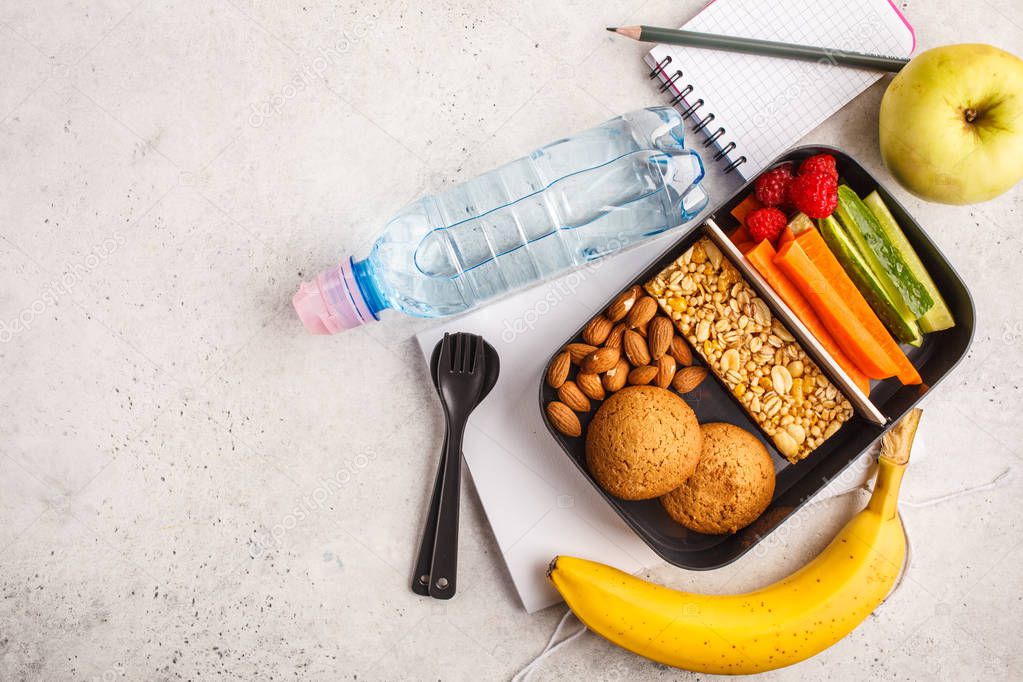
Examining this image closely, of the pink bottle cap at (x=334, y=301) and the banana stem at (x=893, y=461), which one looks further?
the banana stem at (x=893, y=461)

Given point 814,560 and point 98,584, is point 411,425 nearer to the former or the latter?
point 98,584

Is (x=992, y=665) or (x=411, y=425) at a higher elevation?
(x=411, y=425)

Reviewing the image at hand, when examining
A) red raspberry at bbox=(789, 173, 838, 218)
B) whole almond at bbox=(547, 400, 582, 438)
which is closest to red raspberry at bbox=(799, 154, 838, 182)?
red raspberry at bbox=(789, 173, 838, 218)

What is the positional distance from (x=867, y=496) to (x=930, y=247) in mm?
477

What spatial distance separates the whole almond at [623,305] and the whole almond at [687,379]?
0.14 metres

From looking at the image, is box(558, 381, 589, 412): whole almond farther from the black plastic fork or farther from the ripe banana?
the ripe banana

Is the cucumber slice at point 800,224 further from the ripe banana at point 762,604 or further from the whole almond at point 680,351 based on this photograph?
Answer: the ripe banana at point 762,604

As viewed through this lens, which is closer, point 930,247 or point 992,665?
point 930,247

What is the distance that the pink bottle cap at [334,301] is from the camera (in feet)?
3.60

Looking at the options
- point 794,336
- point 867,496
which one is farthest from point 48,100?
point 867,496

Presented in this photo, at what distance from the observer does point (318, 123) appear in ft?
4.07

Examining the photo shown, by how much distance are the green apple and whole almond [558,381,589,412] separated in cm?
68

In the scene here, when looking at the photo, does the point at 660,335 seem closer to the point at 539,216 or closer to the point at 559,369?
the point at 559,369

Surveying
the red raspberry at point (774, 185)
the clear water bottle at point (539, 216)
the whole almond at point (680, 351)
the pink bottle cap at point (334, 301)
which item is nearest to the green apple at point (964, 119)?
the red raspberry at point (774, 185)
